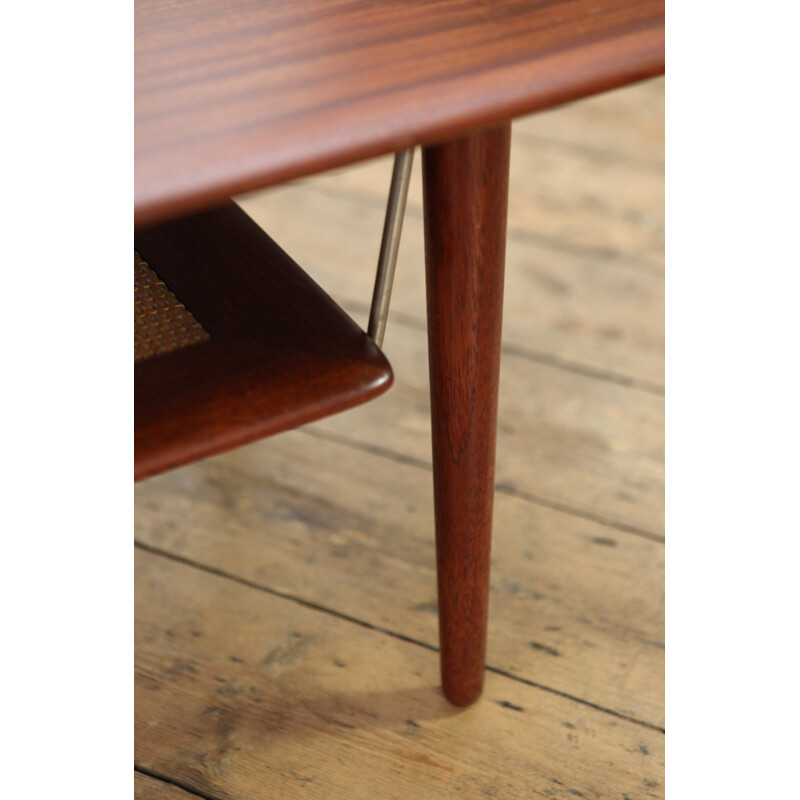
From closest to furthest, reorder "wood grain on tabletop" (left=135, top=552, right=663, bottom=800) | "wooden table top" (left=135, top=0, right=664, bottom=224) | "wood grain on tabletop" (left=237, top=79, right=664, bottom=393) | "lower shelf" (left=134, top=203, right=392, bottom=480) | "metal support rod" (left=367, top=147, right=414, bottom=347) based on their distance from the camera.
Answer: "wooden table top" (left=135, top=0, right=664, bottom=224), "lower shelf" (left=134, top=203, right=392, bottom=480), "metal support rod" (left=367, top=147, right=414, bottom=347), "wood grain on tabletop" (left=135, top=552, right=663, bottom=800), "wood grain on tabletop" (left=237, top=79, right=664, bottom=393)

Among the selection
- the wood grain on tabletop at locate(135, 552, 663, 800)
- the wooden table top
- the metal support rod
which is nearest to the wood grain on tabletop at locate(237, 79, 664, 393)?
the wood grain on tabletop at locate(135, 552, 663, 800)

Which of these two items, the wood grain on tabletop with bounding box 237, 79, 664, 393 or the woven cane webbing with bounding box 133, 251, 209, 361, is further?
the wood grain on tabletop with bounding box 237, 79, 664, 393

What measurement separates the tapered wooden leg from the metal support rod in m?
0.04

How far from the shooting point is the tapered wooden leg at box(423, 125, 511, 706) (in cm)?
62

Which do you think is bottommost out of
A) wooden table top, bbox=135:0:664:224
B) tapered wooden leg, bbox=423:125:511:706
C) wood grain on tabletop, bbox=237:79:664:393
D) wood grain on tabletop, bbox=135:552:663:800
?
wood grain on tabletop, bbox=135:552:663:800

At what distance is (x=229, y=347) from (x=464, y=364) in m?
0.15

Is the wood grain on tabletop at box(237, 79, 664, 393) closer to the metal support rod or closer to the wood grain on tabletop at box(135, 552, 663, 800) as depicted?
the wood grain on tabletop at box(135, 552, 663, 800)

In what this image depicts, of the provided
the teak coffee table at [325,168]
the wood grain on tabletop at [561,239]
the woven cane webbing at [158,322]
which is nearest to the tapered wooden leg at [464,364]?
the teak coffee table at [325,168]

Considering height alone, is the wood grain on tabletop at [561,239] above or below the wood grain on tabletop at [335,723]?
above

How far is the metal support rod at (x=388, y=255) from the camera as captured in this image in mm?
716

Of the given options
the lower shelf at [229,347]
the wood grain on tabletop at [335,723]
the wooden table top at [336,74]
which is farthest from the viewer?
the wood grain on tabletop at [335,723]

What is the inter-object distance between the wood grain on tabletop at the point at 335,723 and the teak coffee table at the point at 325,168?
0.13 m

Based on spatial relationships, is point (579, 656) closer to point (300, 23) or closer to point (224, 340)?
point (224, 340)

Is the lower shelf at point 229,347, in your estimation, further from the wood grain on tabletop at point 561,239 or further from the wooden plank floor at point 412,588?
the wood grain on tabletop at point 561,239
